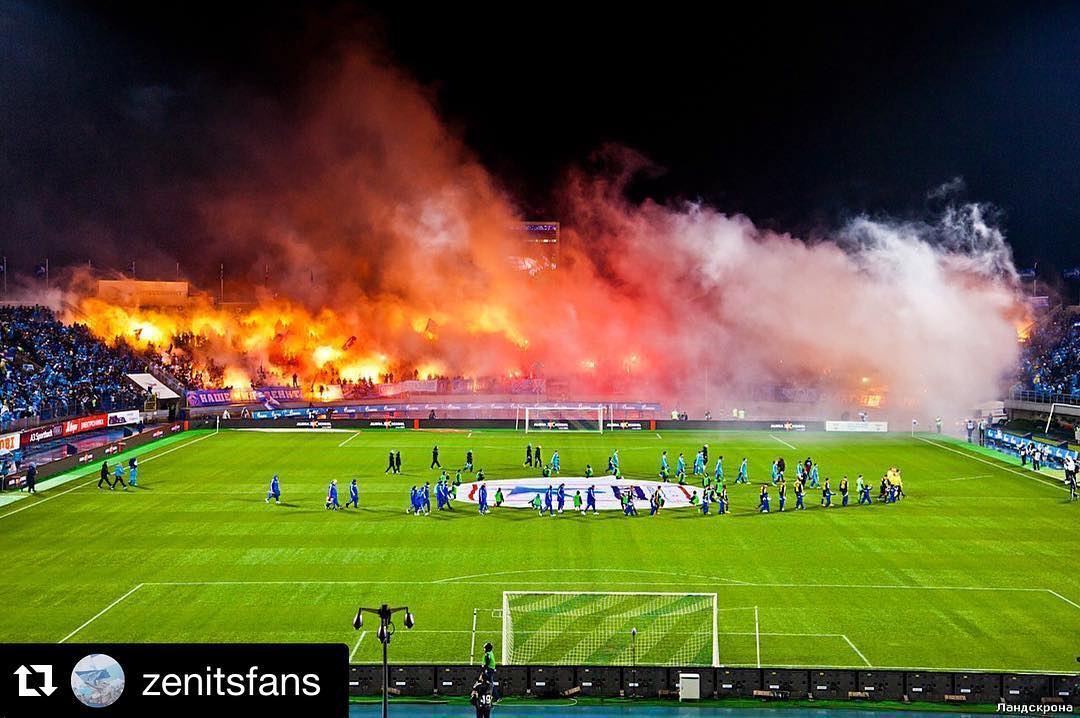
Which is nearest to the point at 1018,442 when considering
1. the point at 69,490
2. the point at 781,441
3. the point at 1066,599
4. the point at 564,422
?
the point at 781,441

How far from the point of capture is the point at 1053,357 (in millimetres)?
64562

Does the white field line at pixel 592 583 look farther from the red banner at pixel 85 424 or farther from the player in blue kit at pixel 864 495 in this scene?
the red banner at pixel 85 424

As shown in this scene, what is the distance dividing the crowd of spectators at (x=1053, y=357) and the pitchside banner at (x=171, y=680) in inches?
2331

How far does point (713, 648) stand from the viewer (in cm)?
1866

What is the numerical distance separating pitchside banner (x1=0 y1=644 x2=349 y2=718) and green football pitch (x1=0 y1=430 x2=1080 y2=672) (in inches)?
460

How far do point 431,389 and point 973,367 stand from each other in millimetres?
40870

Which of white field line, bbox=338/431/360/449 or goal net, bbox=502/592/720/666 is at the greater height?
white field line, bbox=338/431/360/449

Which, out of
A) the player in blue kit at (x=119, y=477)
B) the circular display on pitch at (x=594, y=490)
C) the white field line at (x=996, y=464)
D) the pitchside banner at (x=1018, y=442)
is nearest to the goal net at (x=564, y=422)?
the circular display on pitch at (x=594, y=490)

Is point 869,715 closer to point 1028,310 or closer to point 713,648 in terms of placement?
point 713,648

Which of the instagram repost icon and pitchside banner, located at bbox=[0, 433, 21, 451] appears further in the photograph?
pitchside banner, located at bbox=[0, 433, 21, 451]

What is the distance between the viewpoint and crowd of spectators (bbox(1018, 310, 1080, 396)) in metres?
60.4

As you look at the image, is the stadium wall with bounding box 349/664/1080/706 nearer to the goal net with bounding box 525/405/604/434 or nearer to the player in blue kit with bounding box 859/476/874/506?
the player in blue kit with bounding box 859/476/874/506

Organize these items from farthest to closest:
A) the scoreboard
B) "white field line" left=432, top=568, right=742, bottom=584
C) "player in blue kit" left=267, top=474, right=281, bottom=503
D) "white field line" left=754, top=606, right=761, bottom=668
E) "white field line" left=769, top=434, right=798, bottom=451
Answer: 1. the scoreboard
2. "white field line" left=769, top=434, right=798, bottom=451
3. "player in blue kit" left=267, top=474, right=281, bottom=503
4. "white field line" left=432, top=568, right=742, bottom=584
5. "white field line" left=754, top=606, right=761, bottom=668

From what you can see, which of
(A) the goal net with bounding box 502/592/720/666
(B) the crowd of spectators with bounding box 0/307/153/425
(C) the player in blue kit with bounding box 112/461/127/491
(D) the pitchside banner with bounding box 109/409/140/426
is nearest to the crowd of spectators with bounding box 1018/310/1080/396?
(A) the goal net with bounding box 502/592/720/666
